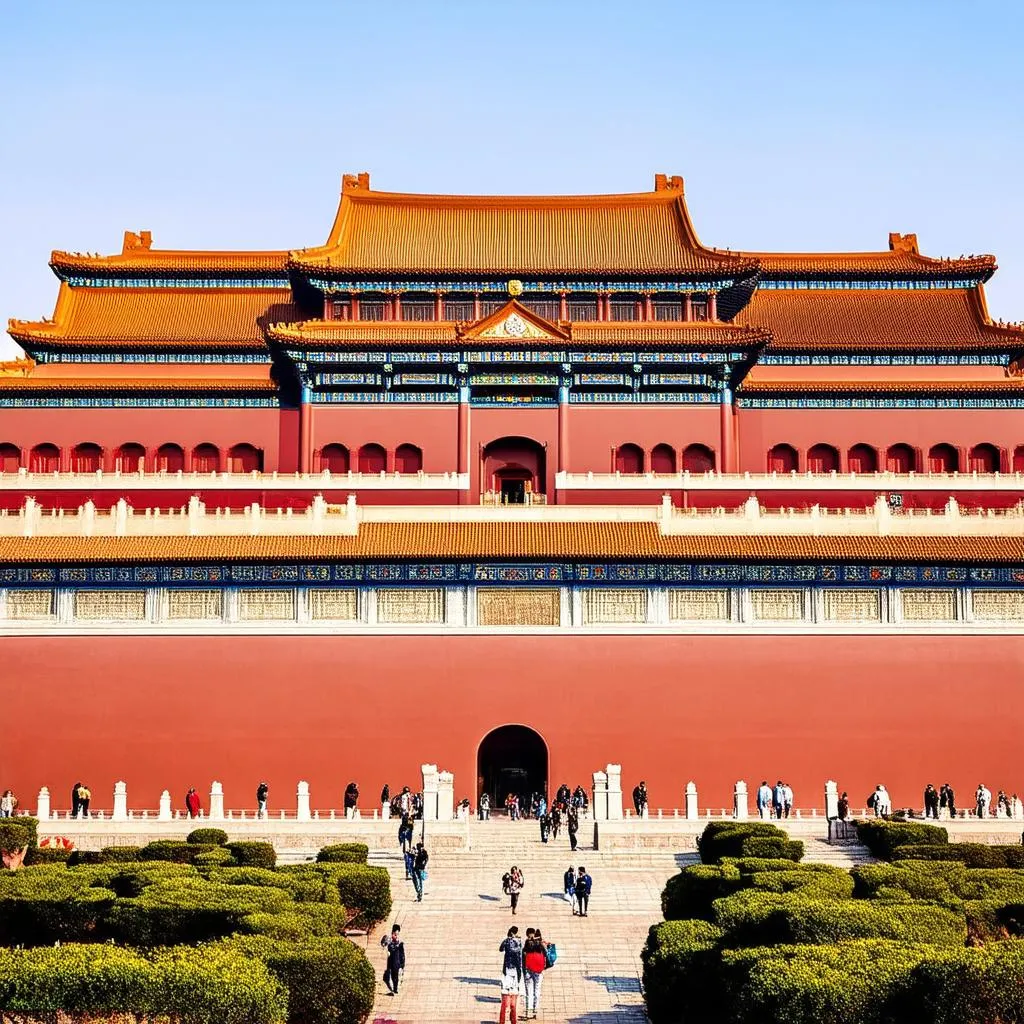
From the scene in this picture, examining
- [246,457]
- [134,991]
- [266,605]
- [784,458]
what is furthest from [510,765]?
[134,991]

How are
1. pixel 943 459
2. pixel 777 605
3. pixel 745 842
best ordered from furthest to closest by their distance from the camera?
pixel 943 459, pixel 777 605, pixel 745 842

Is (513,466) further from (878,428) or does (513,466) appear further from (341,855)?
(341,855)

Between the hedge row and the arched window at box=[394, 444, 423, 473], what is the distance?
17523 mm

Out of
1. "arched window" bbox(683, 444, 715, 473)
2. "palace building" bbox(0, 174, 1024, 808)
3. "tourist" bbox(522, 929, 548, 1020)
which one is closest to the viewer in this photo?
"tourist" bbox(522, 929, 548, 1020)

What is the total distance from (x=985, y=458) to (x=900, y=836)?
68.3ft

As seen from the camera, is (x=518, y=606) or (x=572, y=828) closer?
(x=572, y=828)

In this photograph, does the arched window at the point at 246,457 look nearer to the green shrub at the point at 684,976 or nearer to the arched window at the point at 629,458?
the arched window at the point at 629,458

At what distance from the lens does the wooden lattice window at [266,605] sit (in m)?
34.8

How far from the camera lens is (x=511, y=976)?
18250mm

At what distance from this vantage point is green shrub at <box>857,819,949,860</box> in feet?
86.8

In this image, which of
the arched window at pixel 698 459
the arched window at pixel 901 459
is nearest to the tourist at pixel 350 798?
the arched window at pixel 698 459

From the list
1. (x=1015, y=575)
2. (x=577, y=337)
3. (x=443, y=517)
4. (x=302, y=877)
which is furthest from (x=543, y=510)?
(x=302, y=877)

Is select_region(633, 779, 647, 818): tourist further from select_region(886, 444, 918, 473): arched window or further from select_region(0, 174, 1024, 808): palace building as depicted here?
select_region(886, 444, 918, 473): arched window

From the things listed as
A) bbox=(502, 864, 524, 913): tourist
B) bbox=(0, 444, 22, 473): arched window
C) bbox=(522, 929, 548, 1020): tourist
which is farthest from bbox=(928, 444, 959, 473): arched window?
bbox=(522, 929, 548, 1020): tourist
